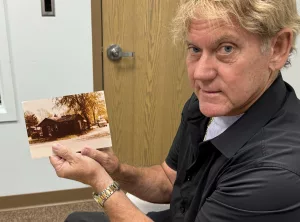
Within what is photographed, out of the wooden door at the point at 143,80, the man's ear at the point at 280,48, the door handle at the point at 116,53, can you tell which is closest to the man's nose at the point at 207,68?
the man's ear at the point at 280,48

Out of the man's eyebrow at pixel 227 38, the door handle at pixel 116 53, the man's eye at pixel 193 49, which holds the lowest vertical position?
the door handle at pixel 116 53

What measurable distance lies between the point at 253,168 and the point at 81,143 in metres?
0.54

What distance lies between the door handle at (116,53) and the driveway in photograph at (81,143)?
1.03 meters

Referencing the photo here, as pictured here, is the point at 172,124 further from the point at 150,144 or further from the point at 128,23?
the point at 128,23

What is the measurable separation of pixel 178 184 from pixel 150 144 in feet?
4.08

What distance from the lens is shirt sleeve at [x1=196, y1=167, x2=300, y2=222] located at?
695 mm

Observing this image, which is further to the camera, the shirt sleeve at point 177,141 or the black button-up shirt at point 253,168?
the shirt sleeve at point 177,141

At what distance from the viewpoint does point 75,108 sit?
1.01m

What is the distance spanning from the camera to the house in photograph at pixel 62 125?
100 cm

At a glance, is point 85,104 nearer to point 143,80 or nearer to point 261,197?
point 261,197

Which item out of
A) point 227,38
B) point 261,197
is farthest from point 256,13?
point 261,197

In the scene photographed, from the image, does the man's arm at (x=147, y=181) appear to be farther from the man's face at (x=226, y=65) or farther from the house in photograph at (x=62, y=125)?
the man's face at (x=226, y=65)

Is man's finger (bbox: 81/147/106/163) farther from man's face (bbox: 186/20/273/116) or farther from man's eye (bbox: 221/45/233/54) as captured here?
man's eye (bbox: 221/45/233/54)

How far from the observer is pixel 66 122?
1.02 meters
